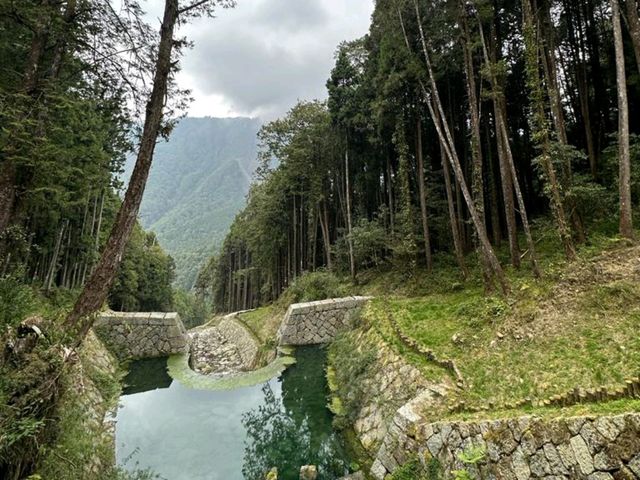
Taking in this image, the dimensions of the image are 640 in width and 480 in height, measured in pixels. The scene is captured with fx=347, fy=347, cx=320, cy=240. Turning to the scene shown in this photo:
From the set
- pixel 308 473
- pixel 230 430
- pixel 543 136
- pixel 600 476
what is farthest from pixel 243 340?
pixel 600 476

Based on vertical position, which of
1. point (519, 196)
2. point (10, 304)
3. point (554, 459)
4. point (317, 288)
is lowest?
point (317, 288)

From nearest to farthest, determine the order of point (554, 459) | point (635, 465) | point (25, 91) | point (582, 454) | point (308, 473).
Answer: point (635, 465) → point (582, 454) → point (554, 459) → point (308, 473) → point (25, 91)

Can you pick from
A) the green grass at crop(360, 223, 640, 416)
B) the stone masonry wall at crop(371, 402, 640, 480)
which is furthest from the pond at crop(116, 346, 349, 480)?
the green grass at crop(360, 223, 640, 416)

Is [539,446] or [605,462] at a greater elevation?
[605,462]

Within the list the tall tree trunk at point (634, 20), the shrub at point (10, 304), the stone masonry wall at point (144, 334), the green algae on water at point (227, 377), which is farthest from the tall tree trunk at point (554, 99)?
the stone masonry wall at point (144, 334)

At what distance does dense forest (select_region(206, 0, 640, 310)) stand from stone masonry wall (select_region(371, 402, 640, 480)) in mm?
4563

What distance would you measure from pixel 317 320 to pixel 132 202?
31.3 feet

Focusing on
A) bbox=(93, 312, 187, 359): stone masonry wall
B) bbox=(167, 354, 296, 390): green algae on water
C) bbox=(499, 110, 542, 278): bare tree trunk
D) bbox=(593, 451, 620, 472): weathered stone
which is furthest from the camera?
bbox=(93, 312, 187, 359): stone masonry wall

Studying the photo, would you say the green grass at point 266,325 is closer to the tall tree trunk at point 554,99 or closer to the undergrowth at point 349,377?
the undergrowth at point 349,377

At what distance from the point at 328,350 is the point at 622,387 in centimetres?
905

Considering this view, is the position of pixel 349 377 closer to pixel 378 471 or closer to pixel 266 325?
pixel 378 471

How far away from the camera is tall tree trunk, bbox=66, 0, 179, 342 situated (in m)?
4.03

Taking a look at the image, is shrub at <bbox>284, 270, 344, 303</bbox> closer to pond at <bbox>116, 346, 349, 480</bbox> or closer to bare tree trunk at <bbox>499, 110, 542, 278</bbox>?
pond at <bbox>116, 346, 349, 480</bbox>

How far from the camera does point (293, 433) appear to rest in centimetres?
690
